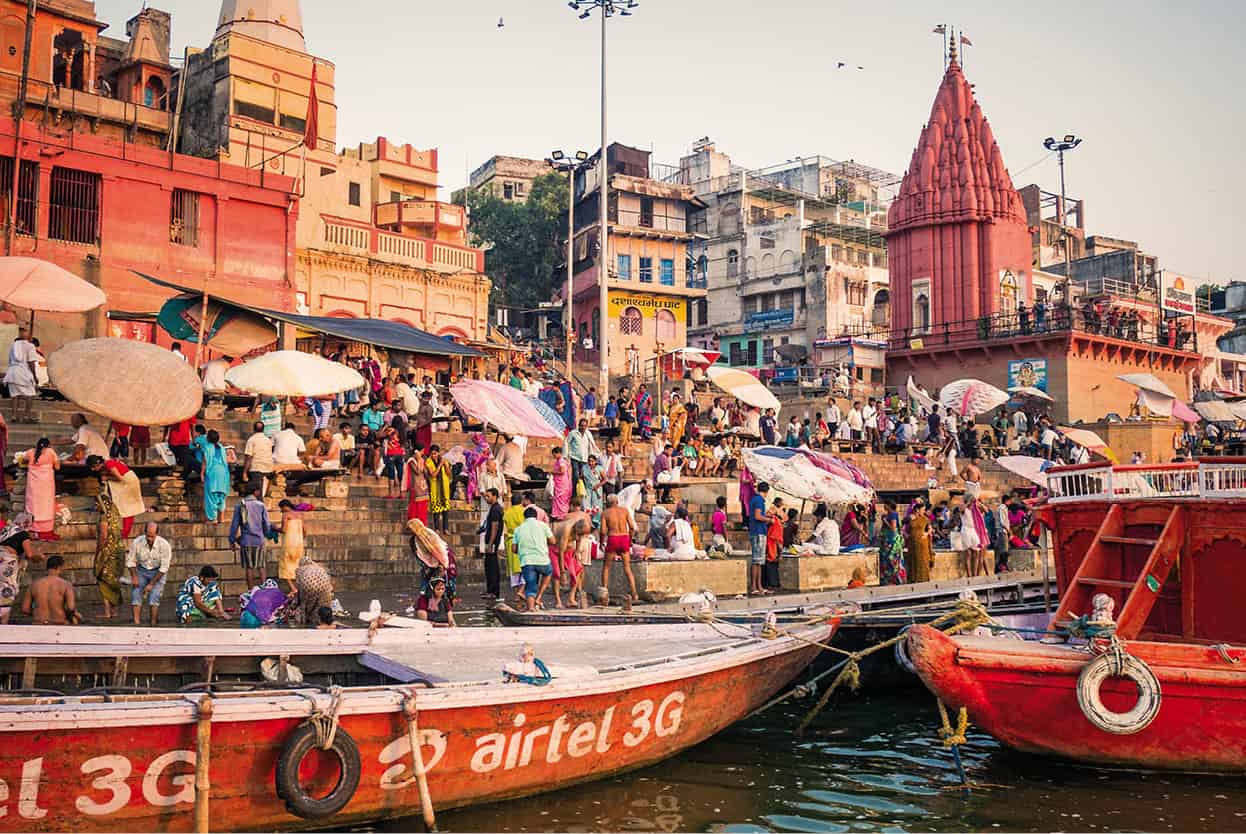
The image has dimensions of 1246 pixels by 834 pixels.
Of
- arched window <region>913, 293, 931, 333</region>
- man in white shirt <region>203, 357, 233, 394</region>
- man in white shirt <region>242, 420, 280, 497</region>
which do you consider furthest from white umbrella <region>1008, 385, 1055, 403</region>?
man in white shirt <region>242, 420, 280, 497</region>

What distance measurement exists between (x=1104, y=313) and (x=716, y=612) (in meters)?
30.7

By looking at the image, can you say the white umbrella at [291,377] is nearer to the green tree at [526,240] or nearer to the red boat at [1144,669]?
the red boat at [1144,669]

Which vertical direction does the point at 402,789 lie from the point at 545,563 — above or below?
below

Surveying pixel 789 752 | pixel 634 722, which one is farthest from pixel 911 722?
pixel 634 722

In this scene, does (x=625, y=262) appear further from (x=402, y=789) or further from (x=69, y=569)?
(x=402, y=789)

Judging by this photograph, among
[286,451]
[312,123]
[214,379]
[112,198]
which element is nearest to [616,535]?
[286,451]

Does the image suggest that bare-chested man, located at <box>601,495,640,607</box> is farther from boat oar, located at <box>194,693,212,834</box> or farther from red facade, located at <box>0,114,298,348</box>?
red facade, located at <box>0,114,298,348</box>

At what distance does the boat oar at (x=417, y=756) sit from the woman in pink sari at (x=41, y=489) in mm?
6454

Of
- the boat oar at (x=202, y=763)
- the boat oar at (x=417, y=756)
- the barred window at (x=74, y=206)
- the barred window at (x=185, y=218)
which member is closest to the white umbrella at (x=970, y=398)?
the barred window at (x=185, y=218)

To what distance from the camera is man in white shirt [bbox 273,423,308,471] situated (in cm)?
1408

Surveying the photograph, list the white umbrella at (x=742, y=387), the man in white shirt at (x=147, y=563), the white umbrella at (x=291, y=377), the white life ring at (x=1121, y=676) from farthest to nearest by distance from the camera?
the white umbrella at (x=742, y=387) < the white umbrella at (x=291, y=377) < the man in white shirt at (x=147, y=563) < the white life ring at (x=1121, y=676)

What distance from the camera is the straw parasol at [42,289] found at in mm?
14055

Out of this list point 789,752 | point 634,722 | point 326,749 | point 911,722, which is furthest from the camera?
point 911,722

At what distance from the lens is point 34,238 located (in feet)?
69.8
